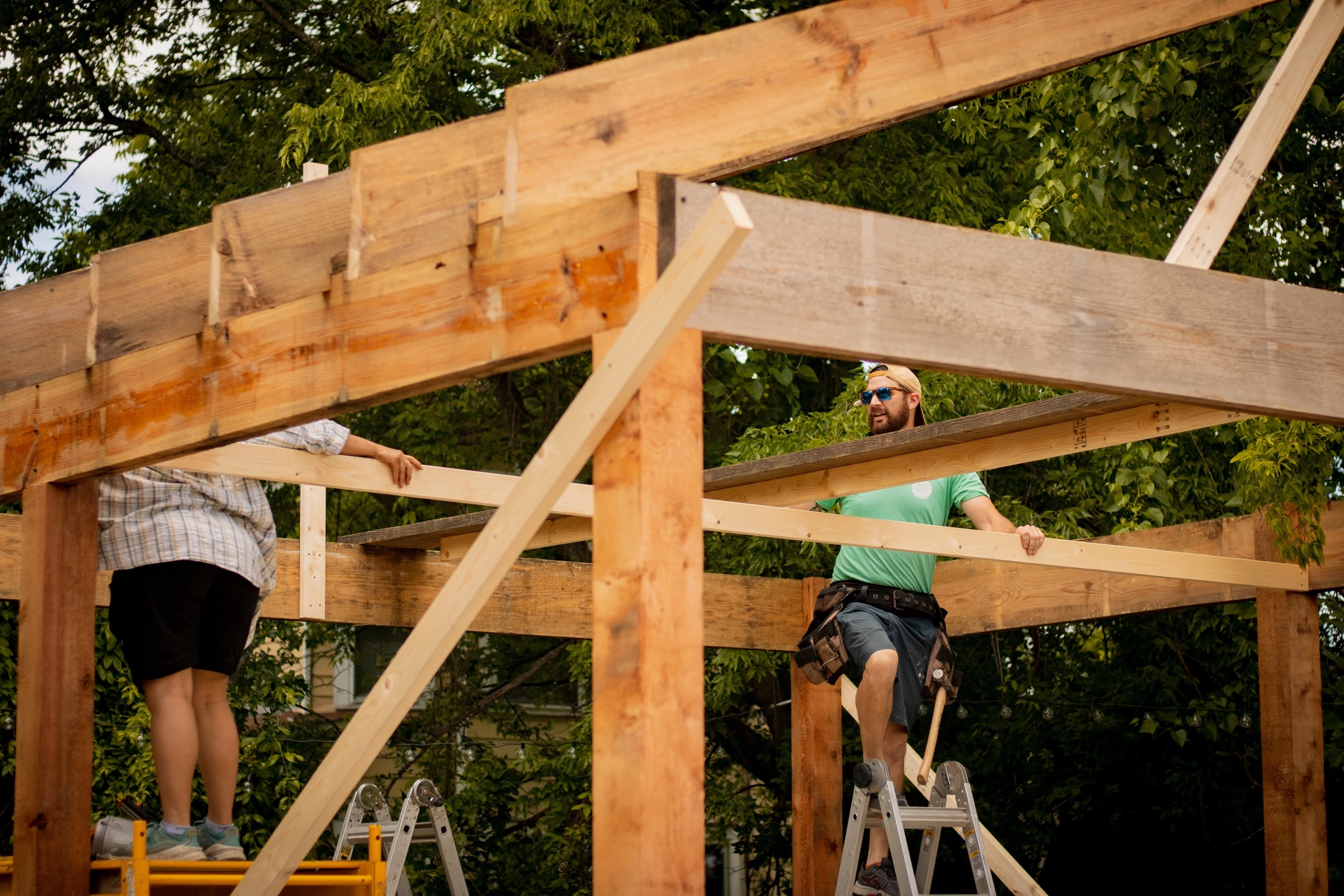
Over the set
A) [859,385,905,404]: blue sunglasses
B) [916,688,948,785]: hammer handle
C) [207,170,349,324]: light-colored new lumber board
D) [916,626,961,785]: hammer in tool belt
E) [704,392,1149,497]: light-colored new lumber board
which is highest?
[859,385,905,404]: blue sunglasses

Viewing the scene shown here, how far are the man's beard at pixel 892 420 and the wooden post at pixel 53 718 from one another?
10.2 feet

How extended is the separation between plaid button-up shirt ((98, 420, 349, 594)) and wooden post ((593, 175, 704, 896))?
1.67 meters

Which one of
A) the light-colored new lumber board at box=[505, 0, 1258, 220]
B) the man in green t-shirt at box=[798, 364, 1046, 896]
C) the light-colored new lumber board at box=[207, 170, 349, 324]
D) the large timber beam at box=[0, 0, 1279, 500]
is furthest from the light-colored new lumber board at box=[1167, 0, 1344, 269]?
the light-colored new lumber board at box=[207, 170, 349, 324]

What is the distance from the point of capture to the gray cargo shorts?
5410 millimetres

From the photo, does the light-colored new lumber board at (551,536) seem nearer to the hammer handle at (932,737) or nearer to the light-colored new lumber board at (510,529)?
the hammer handle at (932,737)

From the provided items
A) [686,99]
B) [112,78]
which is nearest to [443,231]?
[686,99]

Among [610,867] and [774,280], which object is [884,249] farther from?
[610,867]

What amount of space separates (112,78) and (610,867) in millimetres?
11036

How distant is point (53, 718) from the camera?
3549 millimetres

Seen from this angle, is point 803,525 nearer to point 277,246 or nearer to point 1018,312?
point 1018,312

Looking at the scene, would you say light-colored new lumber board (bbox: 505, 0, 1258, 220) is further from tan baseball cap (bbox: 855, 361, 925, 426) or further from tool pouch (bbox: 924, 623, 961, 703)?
tool pouch (bbox: 924, 623, 961, 703)

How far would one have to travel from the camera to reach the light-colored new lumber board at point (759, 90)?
2857mm

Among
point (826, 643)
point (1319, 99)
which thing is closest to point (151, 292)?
point (826, 643)

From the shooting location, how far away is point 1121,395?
10.8ft
